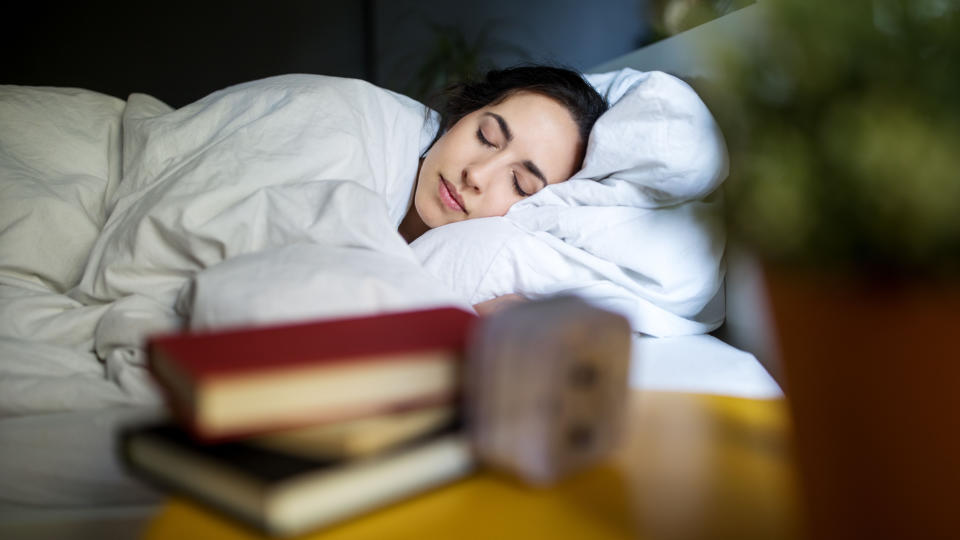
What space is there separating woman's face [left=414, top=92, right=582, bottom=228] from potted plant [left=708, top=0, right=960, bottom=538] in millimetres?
1068

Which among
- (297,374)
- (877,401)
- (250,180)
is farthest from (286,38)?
(877,401)

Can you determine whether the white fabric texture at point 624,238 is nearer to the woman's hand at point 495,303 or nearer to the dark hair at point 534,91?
the woman's hand at point 495,303

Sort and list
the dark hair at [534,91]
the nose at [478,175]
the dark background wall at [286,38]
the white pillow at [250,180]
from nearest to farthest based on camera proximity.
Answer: the white pillow at [250,180]
the nose at [478,175]
the dark hair at [534,91]
the dark background wall at [286,38]

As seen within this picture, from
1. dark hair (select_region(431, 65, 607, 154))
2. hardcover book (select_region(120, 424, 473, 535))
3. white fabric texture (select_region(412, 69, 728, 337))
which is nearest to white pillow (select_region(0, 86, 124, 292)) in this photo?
white fabric texture (select_region(412, 69, 728, 337))

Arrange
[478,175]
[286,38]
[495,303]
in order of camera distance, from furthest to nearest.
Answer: [286,38] → [478,175] → [495,303]

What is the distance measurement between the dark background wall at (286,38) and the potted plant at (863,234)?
2858 millimetres

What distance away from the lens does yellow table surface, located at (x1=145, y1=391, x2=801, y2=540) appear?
12.5 inches

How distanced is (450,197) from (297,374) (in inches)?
42.1

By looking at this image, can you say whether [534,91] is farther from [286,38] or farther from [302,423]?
[286,38]

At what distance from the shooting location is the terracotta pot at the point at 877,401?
0.23 metres

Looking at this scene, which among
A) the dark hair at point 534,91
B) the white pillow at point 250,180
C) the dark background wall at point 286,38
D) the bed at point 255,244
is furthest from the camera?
the dark background wall at point 286,38

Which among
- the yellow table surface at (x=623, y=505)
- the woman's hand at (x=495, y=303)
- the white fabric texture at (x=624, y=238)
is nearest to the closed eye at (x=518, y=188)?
the white fabric texture at (x=624, y=238)

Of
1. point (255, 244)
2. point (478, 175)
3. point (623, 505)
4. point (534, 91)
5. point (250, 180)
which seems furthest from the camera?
point (534, 91)

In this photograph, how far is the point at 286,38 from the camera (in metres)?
3.13
